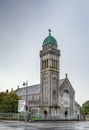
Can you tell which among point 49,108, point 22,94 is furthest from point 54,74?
point 22,94

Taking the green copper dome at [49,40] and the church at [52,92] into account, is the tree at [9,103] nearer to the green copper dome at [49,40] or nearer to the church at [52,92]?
the church at [52,92]

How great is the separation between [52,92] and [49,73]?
252 inches

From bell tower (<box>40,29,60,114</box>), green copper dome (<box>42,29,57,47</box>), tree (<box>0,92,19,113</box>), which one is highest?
green copper dome (<box>42,29,57,47</box>)

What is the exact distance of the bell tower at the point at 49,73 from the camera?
88.5 meters

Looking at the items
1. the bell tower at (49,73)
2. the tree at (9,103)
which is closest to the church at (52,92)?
the bell tower at (49,73)

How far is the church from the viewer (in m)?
88.4

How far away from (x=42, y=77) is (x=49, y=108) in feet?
40.2

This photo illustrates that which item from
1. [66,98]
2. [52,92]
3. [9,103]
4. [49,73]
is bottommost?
[9,103]

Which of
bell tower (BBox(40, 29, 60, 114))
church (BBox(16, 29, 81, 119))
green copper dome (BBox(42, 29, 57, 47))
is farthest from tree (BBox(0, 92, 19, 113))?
green copper dome (BBox(42, 29, 57, 47))

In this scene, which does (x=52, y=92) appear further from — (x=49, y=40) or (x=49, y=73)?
(x=49, y=40)

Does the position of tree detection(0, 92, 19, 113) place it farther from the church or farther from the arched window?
the arched window

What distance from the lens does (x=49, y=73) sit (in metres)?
90.2

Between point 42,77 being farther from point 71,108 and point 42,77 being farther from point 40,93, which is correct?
point 71,108

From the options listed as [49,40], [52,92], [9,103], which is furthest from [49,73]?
[9,103]
